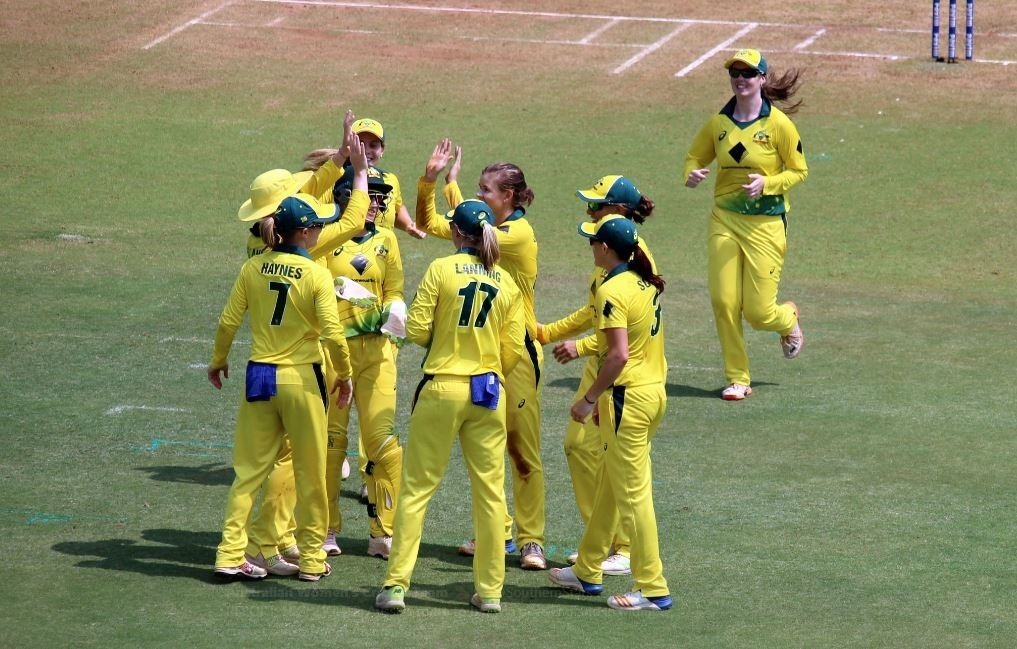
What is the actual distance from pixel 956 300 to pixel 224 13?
1367 centimetres

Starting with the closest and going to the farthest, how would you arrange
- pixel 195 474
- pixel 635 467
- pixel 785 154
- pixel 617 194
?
pixel 635 467 → pixel 617 194 → pixel 195 474 → pixel 785 154

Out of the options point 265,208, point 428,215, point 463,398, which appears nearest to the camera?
point 463,398

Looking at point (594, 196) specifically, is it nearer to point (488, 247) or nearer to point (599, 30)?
point (488, 247)

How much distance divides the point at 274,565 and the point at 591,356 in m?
2.12

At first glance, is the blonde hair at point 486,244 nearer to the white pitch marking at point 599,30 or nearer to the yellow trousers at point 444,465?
the yellow trousers at point 444,465

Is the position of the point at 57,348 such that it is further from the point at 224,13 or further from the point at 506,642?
the point at 224,13

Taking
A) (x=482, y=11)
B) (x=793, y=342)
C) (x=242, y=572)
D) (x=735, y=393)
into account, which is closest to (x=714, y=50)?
(x=482, y=11)

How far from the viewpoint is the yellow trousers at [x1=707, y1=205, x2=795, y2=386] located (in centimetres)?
1195

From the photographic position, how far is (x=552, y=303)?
14398 mm

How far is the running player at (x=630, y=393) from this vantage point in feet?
25.5

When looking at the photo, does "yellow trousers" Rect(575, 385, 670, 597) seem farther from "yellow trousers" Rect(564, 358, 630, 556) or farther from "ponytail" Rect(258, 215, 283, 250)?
"ponytail" Rect(258, 215, 283, 250)

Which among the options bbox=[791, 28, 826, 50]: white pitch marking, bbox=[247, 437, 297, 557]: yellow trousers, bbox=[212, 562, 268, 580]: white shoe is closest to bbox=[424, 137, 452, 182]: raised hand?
bbox=[247, 437, 297, 557]: yellow trousers

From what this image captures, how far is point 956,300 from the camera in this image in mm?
14648

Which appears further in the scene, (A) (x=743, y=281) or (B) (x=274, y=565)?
(A) (x=743, y=281)
